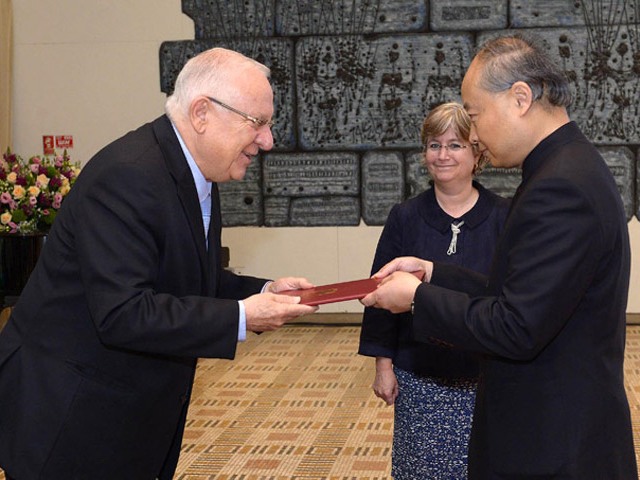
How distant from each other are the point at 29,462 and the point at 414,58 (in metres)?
7.24

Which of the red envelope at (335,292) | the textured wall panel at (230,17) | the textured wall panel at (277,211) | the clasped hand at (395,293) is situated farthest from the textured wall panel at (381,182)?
the clasped hand at (395,293)

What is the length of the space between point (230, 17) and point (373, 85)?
1.56 metres

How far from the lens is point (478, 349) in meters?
2.59

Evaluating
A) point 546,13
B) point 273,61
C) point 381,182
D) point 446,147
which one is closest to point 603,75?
point 546,13

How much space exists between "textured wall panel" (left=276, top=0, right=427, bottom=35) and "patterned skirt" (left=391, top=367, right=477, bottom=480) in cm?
620

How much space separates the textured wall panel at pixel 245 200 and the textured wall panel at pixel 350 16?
1.41m

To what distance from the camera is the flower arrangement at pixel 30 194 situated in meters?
6.62

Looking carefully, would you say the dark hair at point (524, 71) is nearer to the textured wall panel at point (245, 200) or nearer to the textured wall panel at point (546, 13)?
the textured wall panel at point (546, 13)

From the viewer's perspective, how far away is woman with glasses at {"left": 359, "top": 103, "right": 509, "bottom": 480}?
3711 mm

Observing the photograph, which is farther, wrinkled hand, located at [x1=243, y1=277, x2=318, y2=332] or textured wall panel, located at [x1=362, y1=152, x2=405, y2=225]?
textured wall panel, located at [x1=362, y1=152, x2=405, y2=225]

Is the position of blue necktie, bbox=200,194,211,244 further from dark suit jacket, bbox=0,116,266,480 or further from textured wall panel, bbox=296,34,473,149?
textured wall panel, bbox=296,34,473,149

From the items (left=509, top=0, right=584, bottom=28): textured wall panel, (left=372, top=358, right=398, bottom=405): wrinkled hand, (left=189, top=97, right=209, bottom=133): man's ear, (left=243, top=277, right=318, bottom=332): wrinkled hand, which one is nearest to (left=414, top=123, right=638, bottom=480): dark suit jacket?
(left=243, top=277, right=318, bottom=332): wrinkled hand

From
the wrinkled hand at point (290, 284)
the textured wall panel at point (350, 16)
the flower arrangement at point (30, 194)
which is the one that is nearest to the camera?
the wrinkled hand at point (290, 284)

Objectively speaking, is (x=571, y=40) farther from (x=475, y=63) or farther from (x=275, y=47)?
(x=475, y=63)
